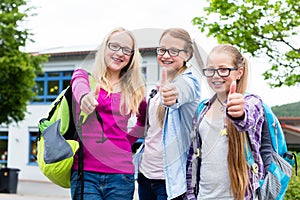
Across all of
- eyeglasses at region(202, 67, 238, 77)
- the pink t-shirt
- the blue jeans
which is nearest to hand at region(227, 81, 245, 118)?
eyeglasses at region(202, 67, 238, 77)

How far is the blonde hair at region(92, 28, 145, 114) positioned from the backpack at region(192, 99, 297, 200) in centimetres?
35

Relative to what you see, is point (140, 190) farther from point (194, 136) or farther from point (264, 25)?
point (264, 25)

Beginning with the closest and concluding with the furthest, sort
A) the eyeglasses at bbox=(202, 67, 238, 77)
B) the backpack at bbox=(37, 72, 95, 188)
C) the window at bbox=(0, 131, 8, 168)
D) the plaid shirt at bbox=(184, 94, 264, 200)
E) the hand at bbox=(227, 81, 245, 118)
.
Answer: the hand at bbox=(227, 81, 245, 118)
the plaid shirt at bbox=(184, 94, 264, 200)
the eyeglasses at bbox=(202, 67, 238, 77)
the backpack at bbox=(37, 72, 95, 188)
the window at bbox=(0, 131, 8, 168)

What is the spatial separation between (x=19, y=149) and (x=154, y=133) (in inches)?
1082

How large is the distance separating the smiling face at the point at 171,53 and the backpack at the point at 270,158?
303 millimetres

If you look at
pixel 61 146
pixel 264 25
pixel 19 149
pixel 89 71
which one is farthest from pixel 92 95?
pixel 19 149

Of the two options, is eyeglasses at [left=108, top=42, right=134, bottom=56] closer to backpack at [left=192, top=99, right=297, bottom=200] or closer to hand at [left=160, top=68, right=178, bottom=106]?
hand at [left=160, top=68, right=178, bottom=106]

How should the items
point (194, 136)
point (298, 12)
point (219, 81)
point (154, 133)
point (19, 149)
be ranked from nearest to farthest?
point (219, 81) → point (194, 136) → point (154, 133) → point (298, 12) → point (19, 149)

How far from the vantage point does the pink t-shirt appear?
2900 mm

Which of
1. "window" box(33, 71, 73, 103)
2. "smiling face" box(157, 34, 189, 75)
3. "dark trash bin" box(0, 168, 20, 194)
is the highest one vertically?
"window" box(33, 71, 73, 103)

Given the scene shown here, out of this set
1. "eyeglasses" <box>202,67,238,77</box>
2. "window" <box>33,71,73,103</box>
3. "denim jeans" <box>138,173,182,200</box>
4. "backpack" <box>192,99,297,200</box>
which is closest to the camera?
"eyeglasses" <box>202,67,238,77</box>

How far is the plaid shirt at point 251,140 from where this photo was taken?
2.46m

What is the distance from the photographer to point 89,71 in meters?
2.80

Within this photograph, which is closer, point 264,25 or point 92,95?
point 92,95
